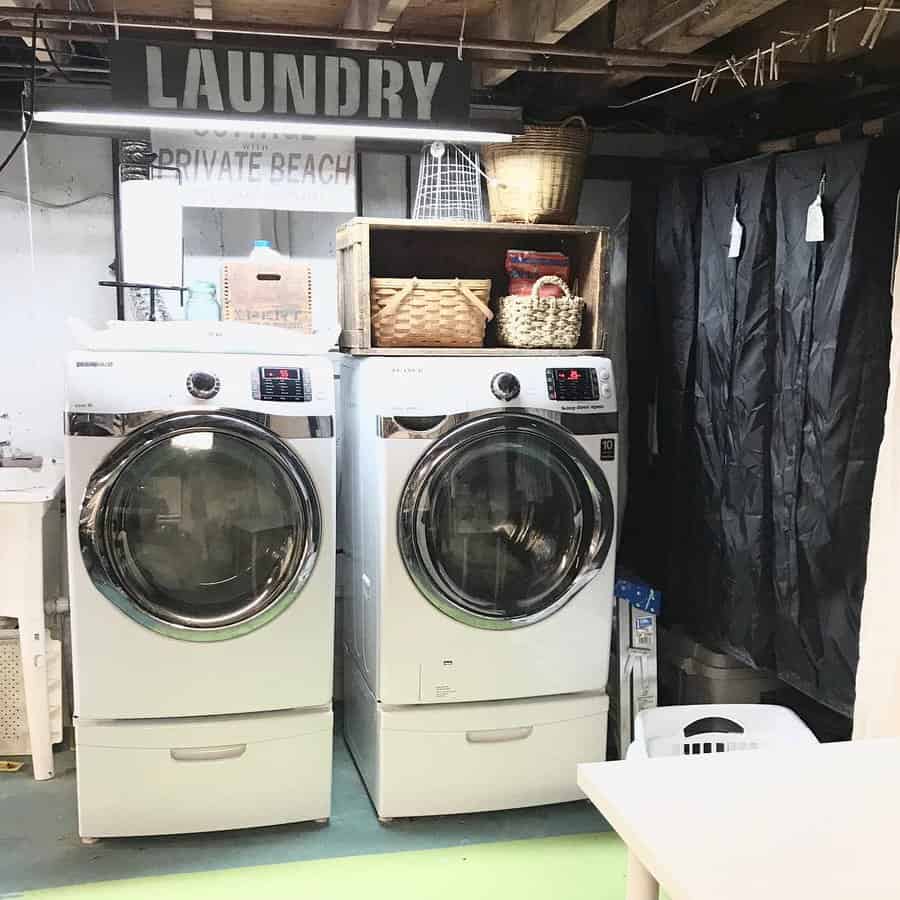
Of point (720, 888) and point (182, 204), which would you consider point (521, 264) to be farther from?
point (720, 888)

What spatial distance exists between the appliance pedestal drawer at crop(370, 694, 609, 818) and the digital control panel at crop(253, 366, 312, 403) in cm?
99

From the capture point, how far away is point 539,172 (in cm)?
329

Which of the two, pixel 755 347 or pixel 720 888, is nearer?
pixel 720 888

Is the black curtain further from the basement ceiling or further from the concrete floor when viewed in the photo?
the concrete floor

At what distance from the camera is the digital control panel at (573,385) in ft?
10.1

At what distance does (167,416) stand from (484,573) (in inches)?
42.3

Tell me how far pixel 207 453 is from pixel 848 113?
2.35 meters

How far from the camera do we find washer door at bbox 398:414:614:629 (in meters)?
3.00

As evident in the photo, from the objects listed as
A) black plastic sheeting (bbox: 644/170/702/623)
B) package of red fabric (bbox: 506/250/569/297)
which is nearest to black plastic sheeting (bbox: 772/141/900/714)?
black plastic sheeting (bbox: 644/170/702/623)

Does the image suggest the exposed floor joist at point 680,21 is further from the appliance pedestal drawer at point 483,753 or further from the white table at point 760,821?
the appliance pedestal drawer at point 483,753

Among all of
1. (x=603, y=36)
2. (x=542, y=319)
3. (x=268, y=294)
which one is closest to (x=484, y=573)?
(x=542, y=319)

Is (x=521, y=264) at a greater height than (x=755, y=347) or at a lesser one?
greater

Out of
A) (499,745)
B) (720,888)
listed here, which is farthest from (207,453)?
(720,888)

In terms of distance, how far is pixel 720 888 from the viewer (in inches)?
47.0
